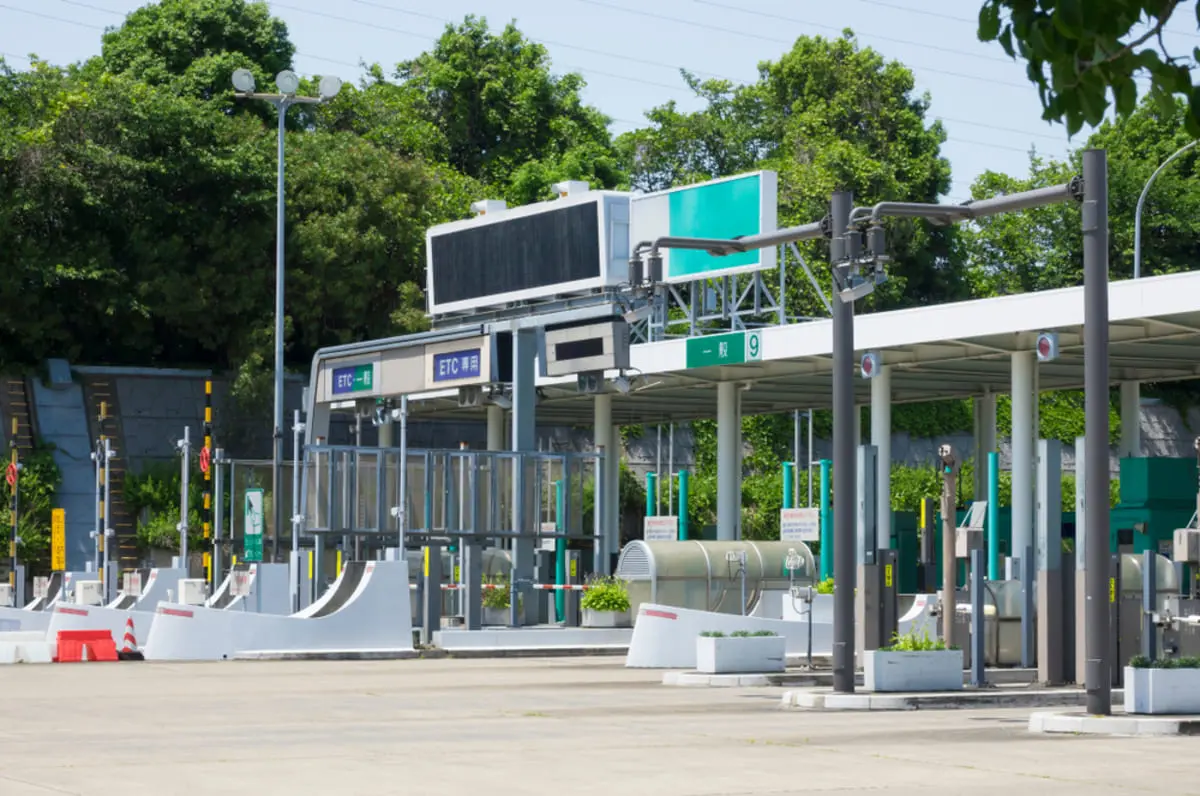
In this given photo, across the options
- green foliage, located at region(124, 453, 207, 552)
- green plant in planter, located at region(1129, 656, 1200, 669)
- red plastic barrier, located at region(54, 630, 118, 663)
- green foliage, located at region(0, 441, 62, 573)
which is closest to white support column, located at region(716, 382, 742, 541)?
green foliage, located at region(124, 453, 207, 552)

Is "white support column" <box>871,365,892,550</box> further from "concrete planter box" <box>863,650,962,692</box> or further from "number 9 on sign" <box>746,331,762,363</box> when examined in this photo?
"concrete planter box" <box>863,650,962,692</box>

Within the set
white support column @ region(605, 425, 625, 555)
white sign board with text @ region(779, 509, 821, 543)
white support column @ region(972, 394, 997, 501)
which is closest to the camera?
white sign board with text @ region(779, 509, 821, 543)

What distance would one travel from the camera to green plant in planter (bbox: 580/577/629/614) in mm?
35781

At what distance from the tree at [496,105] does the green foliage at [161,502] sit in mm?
20624

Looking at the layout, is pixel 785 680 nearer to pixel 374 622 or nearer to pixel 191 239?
pixel 374 622

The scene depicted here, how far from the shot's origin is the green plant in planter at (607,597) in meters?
35.8

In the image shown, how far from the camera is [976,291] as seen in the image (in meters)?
74.4

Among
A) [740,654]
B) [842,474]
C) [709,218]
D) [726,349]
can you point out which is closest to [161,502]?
[726,349]

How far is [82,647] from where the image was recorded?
103 ft

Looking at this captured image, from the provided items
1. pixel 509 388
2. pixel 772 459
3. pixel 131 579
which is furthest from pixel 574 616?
pixel 772 459

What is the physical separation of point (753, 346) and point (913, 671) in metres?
18.5

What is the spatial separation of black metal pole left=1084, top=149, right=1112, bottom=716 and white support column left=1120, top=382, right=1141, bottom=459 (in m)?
25.5

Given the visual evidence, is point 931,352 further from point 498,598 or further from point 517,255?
point 498,598

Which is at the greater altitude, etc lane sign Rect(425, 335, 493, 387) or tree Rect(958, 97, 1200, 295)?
tree Rect(958, 97, 1200, 295)
